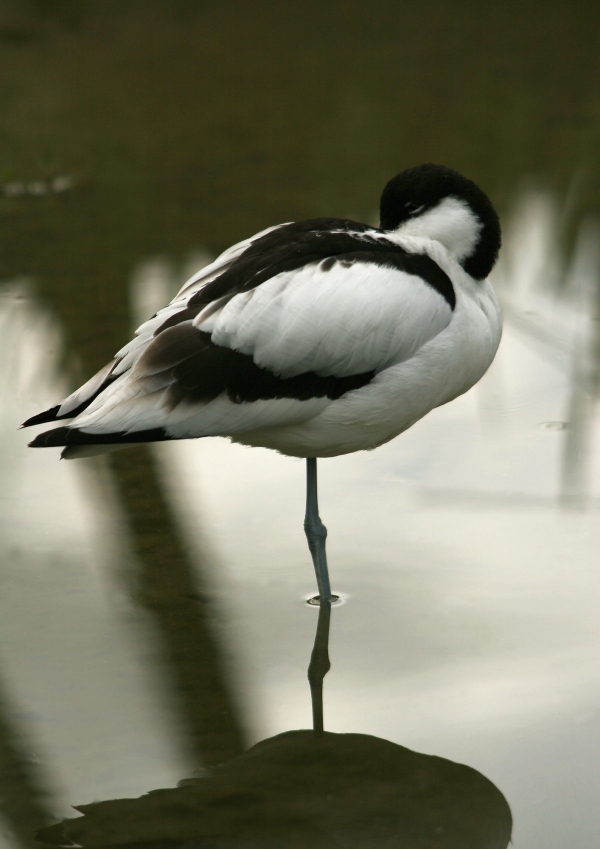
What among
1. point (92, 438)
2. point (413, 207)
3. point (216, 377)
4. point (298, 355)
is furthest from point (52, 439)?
point (413, 207)

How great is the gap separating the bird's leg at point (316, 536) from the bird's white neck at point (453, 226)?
2.66 ft

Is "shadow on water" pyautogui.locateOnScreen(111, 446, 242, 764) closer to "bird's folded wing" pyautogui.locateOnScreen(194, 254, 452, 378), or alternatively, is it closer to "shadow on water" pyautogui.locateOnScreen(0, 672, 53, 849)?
"shadow on water" pyautogui.locateOnScreen(0, 672, 53, 849)

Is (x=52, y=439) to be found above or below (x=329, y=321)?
below

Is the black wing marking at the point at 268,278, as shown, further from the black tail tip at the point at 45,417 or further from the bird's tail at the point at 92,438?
the bird's tail at the point at 92,438

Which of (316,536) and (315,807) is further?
(316,536)

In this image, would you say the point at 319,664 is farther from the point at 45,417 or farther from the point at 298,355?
the point at 45,417

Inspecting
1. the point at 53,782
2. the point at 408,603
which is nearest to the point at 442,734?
the point at 408,603

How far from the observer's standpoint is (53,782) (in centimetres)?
329

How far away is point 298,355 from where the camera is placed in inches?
148

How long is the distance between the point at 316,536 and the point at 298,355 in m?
0.69

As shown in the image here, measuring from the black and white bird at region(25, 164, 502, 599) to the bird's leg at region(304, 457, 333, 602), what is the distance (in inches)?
10.3

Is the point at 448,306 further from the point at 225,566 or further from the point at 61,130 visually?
the point at 61,130

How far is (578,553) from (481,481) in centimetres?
65

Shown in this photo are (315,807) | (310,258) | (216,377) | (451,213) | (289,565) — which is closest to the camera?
(315,807)
